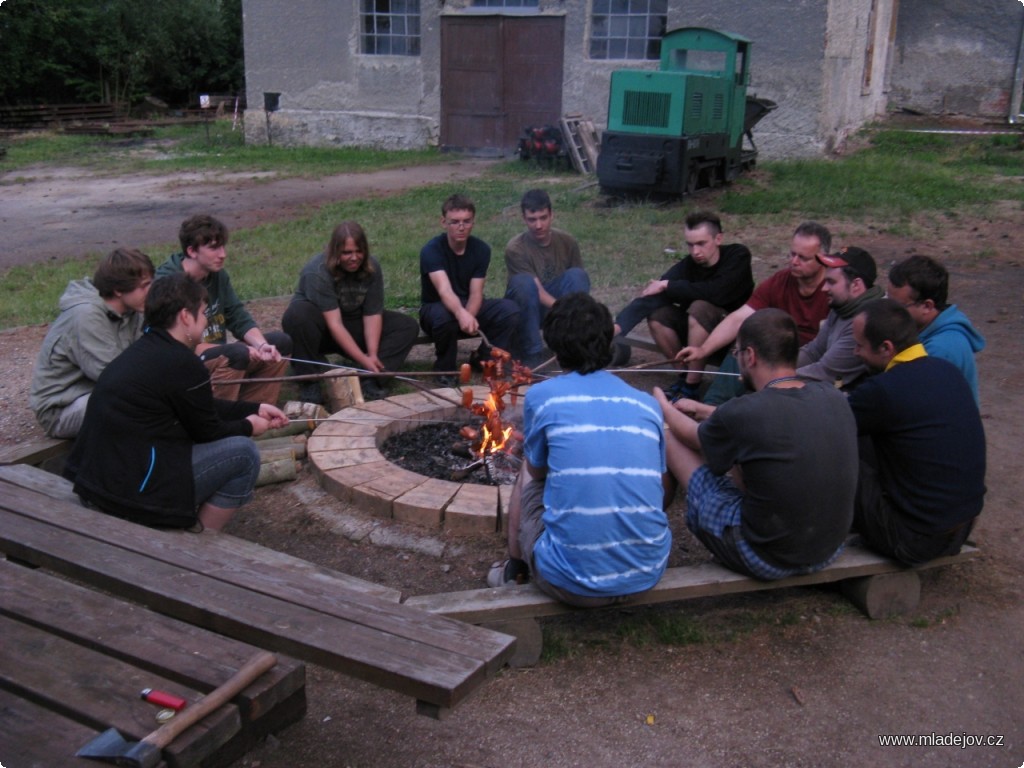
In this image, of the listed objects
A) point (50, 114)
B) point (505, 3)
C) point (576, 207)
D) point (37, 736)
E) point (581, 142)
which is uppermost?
point (505, 3)

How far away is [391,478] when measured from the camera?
14.1 ft

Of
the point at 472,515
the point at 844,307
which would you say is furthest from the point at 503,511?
the point at 844,307

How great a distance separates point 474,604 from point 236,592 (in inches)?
28.3

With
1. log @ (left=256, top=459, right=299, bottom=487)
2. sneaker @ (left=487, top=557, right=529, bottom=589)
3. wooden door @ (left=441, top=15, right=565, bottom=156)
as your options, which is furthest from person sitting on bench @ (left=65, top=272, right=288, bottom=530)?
wooden door @ (left=441, top=15, right=565, bottom=156)

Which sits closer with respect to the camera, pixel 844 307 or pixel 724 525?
pixel 724 525

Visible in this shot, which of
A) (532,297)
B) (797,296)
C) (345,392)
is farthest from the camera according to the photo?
(532,297)

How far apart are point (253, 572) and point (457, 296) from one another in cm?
316

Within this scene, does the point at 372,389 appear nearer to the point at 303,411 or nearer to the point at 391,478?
the point at 303,411

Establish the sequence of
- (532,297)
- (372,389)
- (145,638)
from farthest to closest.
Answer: (532,297)
(372,389)
(145,638)

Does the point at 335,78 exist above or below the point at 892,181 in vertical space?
above

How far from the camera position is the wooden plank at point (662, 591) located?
10.2 ft

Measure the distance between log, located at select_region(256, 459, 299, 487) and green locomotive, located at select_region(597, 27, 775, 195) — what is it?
780cm

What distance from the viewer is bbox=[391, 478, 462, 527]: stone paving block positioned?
13.3ft

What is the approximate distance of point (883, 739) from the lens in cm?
291
